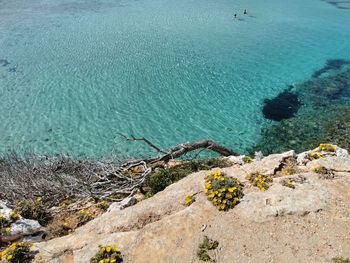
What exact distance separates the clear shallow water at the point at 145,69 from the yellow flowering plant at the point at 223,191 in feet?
31.3

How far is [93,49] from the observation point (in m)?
32.0

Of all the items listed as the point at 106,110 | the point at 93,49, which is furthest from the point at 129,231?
the point at 93,49

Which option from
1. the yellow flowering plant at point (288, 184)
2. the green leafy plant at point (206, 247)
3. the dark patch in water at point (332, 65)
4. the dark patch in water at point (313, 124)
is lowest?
the dark patch in water at point (313, 124)

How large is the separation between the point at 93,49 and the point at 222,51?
15.1 m

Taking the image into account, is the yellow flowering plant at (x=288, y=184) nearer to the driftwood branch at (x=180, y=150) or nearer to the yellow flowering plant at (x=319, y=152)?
the yellow flowering plant at (x=319, y=152)

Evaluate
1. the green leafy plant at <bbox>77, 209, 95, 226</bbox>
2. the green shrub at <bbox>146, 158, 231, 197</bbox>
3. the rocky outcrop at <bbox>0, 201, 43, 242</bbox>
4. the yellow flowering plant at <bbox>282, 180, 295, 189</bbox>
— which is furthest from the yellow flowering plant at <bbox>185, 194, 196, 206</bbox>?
the rocky outcrop at <bbox>0, 201, 43, 242</bbox>

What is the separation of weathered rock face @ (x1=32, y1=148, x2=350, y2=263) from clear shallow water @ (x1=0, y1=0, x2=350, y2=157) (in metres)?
9.44

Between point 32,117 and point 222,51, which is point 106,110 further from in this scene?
point 222,51

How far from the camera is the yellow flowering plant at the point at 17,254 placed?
24.7 feet

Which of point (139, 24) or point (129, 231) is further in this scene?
point (139, 24)

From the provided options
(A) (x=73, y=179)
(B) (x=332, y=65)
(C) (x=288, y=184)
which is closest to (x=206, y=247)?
(C) (x=288, y=184)

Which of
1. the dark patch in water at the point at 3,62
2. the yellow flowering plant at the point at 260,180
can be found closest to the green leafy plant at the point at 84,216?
the yellow flowering plant at the point at 260,180

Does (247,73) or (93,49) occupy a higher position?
(93,49)

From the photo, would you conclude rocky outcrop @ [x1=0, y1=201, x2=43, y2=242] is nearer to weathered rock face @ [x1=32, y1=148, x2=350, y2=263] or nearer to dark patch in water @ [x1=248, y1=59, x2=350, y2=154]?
weathered rock face @ [x1=32, y1=148, x2=350, y2=263]
